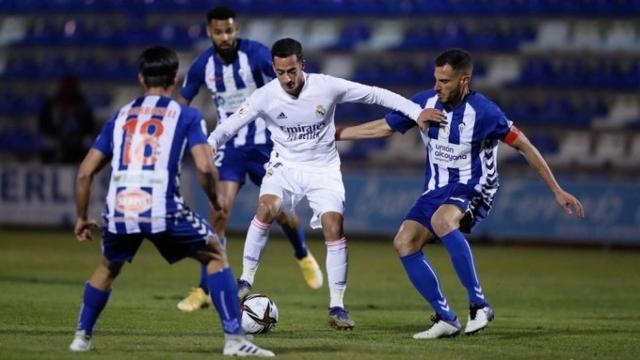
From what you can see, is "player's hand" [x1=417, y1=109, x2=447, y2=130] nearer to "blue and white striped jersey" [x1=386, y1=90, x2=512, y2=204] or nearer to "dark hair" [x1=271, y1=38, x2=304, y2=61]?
"blue and white striped jersey" [x1=386, y1=90, x2=512, y2=204]

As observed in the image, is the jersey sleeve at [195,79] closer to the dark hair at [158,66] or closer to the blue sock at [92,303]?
the dark hair at [158,66]

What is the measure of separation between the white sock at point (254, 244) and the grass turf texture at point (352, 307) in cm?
47

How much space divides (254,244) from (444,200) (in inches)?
70.9

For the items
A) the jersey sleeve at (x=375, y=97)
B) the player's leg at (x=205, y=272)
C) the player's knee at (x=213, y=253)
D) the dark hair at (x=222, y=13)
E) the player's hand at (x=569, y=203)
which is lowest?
the player's leg at (x=205, y=272)

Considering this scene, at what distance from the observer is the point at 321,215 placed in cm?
944

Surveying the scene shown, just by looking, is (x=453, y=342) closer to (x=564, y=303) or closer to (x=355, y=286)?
(x=564, y=303)

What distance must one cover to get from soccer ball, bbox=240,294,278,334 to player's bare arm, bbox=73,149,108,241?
196 centimetres

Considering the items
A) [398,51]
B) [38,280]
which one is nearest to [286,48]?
[38,280]

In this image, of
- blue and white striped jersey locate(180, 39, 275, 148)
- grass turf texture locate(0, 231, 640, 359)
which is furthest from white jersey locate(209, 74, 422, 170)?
blue and white striped jersey locate(180, 39, 275, 148)

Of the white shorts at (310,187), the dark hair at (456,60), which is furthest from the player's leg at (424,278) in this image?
the dark hair at (456,60)

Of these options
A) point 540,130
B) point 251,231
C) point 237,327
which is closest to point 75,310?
point 251,231

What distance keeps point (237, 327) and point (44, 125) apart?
16.4m

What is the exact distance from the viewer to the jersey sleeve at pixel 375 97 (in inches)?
355

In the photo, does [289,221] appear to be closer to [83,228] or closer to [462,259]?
[462,259]
